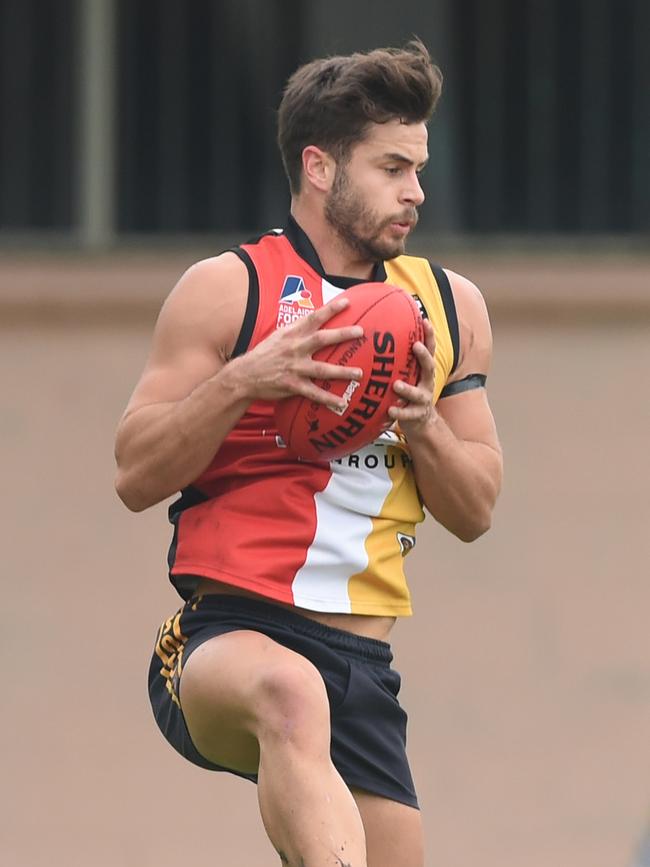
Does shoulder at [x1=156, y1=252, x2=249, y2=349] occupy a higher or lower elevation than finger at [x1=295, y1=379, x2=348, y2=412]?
higher

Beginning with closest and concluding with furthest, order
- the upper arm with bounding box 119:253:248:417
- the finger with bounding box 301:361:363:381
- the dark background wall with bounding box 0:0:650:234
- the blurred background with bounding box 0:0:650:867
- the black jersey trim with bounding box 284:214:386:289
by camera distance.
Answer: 1. the finger with bounding box 301:361:363:381
2. the upper arm with bounding box 119:253:248:417
3. the black jersey trim with bounding box 284:214:386:289
4. the blurred background with bounding box 0:0:650:867
5. the dark background wall with bounding box 0:0:650:234

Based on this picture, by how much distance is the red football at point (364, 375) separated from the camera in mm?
4125

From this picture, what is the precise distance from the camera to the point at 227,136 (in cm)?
801

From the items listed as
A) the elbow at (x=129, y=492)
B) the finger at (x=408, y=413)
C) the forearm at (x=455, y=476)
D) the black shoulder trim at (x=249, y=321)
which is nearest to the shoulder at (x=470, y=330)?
the forearm at (x=455, y=476)

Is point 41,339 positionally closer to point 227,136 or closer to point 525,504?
point 227,136

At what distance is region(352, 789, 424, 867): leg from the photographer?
452cm

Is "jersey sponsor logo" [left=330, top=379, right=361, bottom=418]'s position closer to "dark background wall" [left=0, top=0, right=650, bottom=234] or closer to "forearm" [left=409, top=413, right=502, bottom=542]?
"forearm" [left=409, top=413, right=502, bottom=542]

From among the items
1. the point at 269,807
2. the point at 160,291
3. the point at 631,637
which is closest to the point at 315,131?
the point at 269,807

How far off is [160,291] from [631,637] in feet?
7.32

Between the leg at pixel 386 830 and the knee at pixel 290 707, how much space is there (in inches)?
21.6

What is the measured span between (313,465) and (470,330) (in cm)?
52

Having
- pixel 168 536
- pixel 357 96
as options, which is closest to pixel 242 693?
pixel 357 96

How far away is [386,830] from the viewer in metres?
4.53

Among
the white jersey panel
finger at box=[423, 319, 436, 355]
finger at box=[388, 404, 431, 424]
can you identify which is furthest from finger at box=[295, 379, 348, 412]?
the white jersey panel
